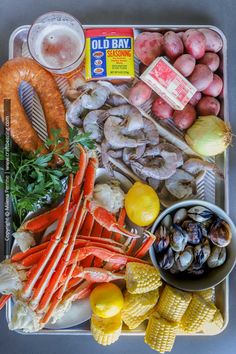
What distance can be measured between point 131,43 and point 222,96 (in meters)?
0.25

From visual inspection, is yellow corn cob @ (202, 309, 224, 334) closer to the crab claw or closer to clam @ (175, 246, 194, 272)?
clam @ (175, 246, 194, 272)

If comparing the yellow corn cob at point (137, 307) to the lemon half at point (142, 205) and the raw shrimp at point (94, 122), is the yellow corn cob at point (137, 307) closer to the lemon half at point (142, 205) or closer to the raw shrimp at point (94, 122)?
the lemon half at point (142, 205)

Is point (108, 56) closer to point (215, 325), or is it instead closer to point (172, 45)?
point (172, 45)

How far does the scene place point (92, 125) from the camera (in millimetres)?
1125

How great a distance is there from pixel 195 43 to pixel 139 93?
0.55 feet

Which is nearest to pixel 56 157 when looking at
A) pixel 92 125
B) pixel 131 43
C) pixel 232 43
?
pixel 92 125

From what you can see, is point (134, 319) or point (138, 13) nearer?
point (134, 319)

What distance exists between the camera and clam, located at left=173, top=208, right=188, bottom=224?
1079 mm

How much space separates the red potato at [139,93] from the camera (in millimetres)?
1127

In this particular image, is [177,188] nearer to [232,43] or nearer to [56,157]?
[56,157]

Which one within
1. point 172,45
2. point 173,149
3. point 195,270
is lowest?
point 195,270

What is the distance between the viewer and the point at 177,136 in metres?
1.15

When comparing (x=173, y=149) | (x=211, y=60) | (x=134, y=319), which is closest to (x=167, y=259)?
(x=134, y=319)

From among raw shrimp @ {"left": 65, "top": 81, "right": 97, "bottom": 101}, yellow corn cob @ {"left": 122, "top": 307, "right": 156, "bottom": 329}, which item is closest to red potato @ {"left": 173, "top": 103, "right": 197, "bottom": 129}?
raw shrimp @ {"left": 65, "top": 81, "right": 97, "bottom": 101}
